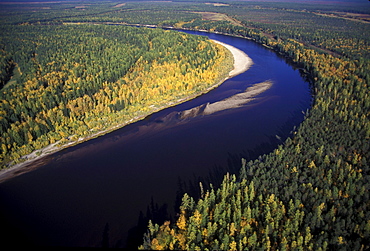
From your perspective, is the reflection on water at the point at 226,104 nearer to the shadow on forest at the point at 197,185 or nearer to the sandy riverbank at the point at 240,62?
the shadow on forest at the point at 197,185

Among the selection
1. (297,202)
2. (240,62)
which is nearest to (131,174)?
(297,202)

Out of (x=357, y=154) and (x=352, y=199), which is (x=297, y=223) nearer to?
(x=352, y=199)

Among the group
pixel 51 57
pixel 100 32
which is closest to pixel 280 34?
pixel 100 32

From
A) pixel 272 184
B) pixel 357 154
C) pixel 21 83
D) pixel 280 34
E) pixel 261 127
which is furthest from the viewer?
pixel 280 34

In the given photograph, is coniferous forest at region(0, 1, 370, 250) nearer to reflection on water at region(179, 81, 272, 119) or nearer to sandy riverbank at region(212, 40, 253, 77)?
sandy riverbank at region(212, 40, 253, 77)

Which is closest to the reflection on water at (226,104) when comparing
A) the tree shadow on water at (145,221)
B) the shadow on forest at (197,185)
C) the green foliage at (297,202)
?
the shadow on forest at (197,185)

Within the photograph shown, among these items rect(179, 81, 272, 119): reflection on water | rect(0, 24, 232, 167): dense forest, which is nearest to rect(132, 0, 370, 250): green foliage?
rect(179, 81, 272, 119): reflection on water
